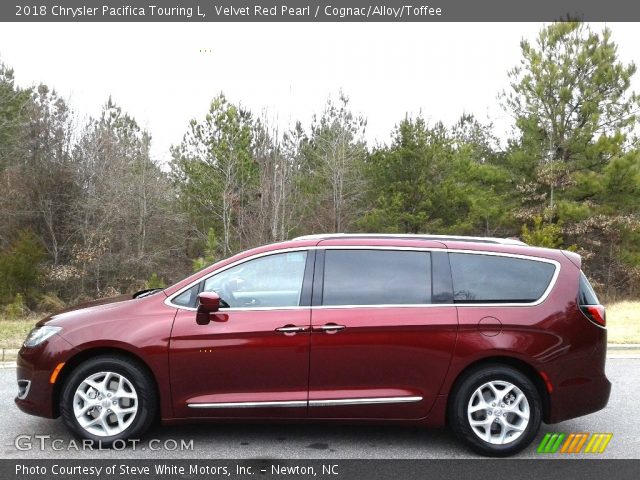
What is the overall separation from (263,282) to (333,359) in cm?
83

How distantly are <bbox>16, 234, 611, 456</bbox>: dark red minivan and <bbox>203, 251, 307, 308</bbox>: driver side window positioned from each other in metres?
0.02

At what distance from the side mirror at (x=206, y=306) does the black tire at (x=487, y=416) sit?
199cm

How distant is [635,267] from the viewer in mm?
28094

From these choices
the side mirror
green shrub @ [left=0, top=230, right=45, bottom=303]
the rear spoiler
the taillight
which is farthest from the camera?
green shrub @ [left=0, top=230, right=45, bottom=303]

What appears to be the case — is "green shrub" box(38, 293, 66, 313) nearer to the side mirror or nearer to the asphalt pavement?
the asphalt pavement

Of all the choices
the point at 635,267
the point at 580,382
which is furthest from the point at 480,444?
the point at 635,267

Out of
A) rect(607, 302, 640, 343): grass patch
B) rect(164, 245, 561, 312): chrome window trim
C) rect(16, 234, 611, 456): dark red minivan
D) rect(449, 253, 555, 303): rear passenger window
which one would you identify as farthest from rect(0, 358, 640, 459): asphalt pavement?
rect(607, 302, 640, 343): grass patch

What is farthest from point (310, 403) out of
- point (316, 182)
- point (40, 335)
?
point (316, 182)

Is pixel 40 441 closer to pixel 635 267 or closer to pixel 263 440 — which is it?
pixel 263 440

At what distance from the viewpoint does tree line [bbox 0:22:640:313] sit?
2483 cm

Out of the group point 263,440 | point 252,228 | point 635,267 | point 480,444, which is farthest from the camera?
point 635,267

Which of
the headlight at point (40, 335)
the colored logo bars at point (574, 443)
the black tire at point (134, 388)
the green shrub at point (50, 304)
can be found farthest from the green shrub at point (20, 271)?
the colored logo bars at point (574, 443)

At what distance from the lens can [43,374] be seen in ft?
15.3

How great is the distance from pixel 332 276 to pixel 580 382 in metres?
2.12
